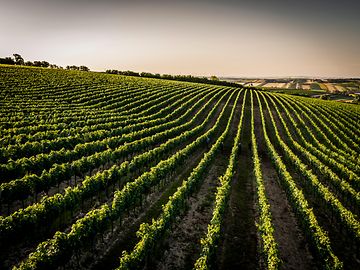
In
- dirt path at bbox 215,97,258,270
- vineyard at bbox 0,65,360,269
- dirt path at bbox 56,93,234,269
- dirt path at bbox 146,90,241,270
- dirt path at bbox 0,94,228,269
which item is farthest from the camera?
dirt path at bbox 215,97,258,270

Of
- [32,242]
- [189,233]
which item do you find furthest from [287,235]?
[32,242]

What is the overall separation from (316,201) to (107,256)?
14718mm

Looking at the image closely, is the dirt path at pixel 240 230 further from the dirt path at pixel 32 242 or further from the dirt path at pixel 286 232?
the dirt path at pixel 32 242

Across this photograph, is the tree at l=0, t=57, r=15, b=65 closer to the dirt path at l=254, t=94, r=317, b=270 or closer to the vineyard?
the vineyard

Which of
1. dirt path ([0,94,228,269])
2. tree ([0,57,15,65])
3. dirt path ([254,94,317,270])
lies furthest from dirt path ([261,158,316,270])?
tree ([0,57,15,65])

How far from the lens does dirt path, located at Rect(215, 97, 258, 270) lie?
37.6 feet

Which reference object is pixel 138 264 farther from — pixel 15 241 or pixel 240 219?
pixel 240 219

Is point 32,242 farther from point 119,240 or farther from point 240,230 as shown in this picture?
point 240,230

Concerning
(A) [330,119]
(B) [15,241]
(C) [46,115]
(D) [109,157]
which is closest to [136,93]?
(C) [46,115]

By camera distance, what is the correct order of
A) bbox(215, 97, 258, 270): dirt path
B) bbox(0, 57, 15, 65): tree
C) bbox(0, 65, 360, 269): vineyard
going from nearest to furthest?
bbox(0, 65, 360, 269): vineyard
bbox(215, 97, 258, 270): dirt path
bbox(0, 57, 15, 65): tree

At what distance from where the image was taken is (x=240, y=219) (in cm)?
1477

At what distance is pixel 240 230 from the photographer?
13727 mm

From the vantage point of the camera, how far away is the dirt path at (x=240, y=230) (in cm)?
1145

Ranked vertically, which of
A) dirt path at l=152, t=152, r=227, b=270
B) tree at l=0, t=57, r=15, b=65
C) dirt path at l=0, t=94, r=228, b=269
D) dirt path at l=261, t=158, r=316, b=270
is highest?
tree at l=0, t=57, r=15, b=65
